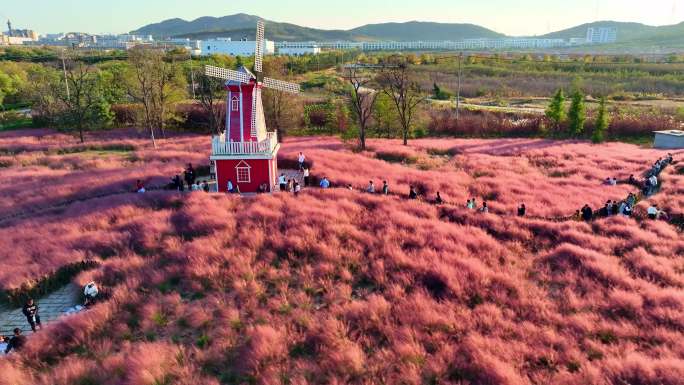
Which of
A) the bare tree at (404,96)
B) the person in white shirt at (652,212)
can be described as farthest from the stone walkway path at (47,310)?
the bare tree at (404,96)

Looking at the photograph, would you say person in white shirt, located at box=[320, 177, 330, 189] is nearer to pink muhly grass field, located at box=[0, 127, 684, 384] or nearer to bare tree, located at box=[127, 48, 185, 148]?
pink muhly grass field, located at box=[0, 127, 684, 384]

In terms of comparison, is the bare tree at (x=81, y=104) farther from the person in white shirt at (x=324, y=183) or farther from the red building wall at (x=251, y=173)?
the person in white shirt at (x=324, y=183)

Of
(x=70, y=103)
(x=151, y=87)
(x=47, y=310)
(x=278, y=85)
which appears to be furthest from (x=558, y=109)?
(x=70, y=103)

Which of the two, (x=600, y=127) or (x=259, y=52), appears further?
(x=600, y=127)

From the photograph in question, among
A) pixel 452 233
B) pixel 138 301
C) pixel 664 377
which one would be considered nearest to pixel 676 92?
pixel 452 233

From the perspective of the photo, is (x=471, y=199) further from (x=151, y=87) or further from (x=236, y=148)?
(x=151, y=87)

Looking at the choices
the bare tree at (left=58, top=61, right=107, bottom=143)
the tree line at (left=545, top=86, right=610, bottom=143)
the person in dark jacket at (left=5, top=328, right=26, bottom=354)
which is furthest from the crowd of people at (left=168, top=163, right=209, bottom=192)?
the tree line at (left=545, top=86, right=610, bottom=143)

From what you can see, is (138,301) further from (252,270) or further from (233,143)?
(233,143)
